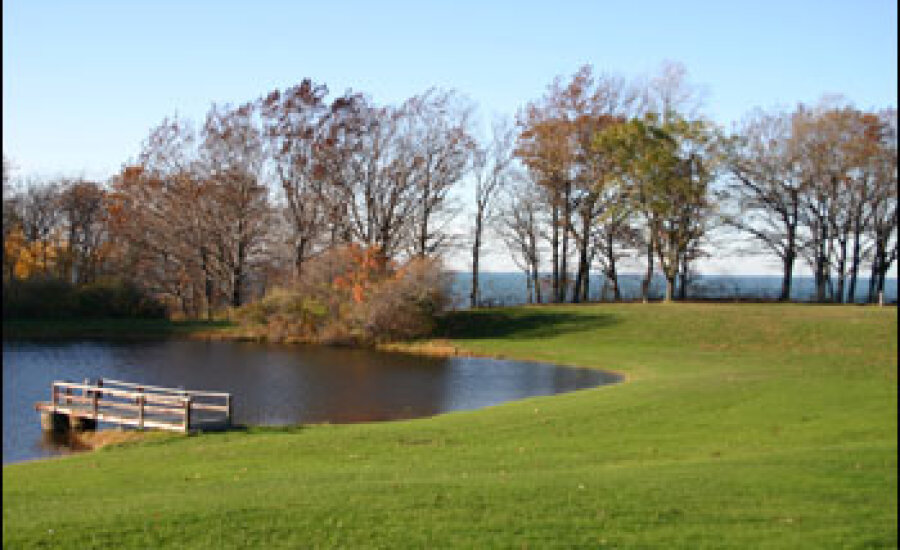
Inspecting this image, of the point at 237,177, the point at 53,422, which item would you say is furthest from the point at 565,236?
the point at 53,422

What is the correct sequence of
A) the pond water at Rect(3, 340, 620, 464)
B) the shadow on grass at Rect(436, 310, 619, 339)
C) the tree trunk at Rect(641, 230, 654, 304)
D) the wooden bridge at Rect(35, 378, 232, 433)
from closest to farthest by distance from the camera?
the wooden bridge at Rect(35, 378, 232, 433) → the pond water at Rect(3, 340, 620, 464) → the shadow on grass at Rect(436, 310, 619, 339) → the tree trunk at Rect(641, 230, 654, 304)

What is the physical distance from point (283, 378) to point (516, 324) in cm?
1896

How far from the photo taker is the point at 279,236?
55.8 metres

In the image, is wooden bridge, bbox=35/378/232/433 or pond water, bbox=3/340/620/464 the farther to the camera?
pond water, bbox=3/340/620/464

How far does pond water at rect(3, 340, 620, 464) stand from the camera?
2580cm

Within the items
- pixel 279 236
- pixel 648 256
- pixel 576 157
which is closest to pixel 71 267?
pixel 279 236

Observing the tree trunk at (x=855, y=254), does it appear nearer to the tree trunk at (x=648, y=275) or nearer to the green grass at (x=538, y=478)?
the tree trunk at (x=648, y=275)

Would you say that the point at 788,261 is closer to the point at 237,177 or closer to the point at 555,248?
the point at 555,248

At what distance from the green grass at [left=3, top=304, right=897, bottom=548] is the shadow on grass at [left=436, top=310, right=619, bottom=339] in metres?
17.6

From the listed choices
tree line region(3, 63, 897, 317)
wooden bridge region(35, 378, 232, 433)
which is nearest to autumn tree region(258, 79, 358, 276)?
tree line region(3, 63, 897, 317)

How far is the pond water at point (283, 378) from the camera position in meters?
25.8

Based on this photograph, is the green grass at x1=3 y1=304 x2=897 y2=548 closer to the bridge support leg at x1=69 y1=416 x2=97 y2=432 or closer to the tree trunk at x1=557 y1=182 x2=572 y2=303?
the bridge support leg at x1=69 y1=416 x2=97 y2=432

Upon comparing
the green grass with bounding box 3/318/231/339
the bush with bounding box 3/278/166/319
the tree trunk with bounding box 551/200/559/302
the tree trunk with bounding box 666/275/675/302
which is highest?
the tree trunk with bounding box 551/200/559/302

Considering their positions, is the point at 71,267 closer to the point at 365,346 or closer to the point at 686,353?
the point at 365,346
